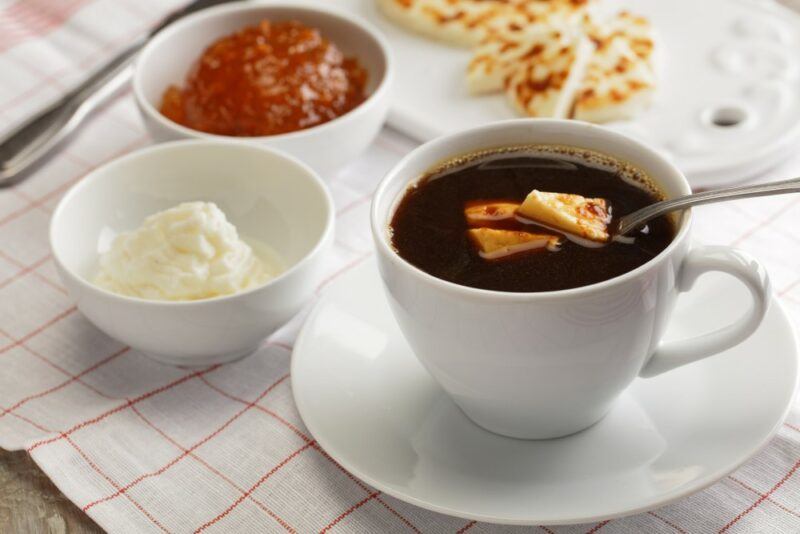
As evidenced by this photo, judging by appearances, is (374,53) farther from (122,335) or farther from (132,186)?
(122,335)

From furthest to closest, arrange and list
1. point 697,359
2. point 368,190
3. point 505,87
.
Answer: point 505,87, point 368,190, point 697,359

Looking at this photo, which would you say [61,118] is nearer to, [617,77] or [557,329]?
[617,77]

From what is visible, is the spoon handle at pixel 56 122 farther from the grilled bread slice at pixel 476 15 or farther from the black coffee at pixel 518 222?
the black coffee at pixel 518 222

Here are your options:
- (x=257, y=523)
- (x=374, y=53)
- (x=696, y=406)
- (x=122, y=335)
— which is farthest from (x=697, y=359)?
(x=374, y=53)

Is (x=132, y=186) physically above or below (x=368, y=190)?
above

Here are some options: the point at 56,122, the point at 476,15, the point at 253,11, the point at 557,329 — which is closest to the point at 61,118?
the point at 56,122

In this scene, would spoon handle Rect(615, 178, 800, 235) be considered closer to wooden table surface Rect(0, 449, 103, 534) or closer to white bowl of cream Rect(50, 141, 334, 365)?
white bowl of cream Rect(50, 141, 334, 365)

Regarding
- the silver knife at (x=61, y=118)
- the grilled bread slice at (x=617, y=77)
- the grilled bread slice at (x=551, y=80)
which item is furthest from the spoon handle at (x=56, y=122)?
the grilled bread slice at (x=617, y=77)
